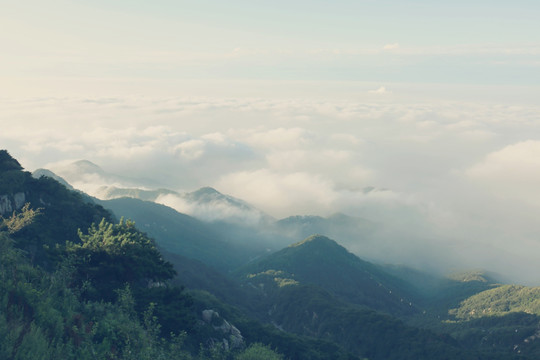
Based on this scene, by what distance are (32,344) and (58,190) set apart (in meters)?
110

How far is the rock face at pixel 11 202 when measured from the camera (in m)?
122

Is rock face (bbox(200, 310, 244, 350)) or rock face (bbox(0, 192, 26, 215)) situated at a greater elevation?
rock face (bbox(0, 192, 26, 215))

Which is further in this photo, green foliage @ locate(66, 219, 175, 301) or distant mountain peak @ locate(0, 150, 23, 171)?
distant mountain peak @ locate(0, 150, 23, 171)

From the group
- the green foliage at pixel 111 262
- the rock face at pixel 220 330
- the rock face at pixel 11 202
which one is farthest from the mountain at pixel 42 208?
the rock face at pixel 220 330

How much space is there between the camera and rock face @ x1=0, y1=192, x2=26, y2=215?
12181cm

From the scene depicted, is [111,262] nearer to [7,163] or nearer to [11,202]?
[11,202]

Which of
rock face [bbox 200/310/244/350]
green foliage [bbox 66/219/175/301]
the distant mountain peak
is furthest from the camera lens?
the distant mountain peak

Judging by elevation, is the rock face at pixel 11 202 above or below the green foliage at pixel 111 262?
above

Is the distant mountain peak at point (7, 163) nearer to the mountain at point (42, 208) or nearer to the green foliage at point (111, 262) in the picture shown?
the mountain at point (42, 208)

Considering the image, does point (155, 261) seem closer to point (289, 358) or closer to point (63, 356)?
point (63, 356)

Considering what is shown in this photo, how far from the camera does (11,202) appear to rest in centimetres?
12550

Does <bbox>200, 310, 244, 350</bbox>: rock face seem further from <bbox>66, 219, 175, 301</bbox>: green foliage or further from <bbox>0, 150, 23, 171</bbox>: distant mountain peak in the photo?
<bbox>0, 150, 23, 171</bbox>: distant mountain peak

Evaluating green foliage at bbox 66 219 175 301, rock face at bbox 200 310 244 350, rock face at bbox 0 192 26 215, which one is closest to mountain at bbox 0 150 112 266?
rock face at bbox 0 192 26 215

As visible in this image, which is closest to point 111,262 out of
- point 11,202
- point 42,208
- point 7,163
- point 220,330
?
point 42,208
